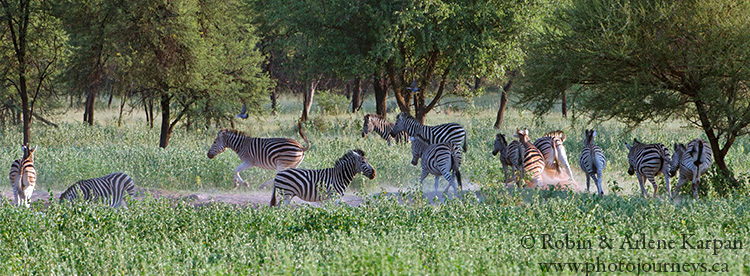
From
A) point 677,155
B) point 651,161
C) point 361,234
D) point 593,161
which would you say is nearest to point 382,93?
point 593,161

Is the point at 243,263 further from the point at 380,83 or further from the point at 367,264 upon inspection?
the point at 380,83

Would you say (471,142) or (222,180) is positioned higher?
(471,142)

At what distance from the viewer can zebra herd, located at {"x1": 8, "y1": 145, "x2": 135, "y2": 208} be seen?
12.8m

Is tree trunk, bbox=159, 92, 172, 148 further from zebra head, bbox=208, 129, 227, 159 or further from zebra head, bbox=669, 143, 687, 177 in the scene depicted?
zebra head, bbox=669, 143, 687, 177

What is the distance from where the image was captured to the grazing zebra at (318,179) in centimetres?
1284

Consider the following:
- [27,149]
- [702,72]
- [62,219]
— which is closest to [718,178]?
[702,72]

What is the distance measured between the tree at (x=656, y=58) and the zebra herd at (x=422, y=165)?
0.97m

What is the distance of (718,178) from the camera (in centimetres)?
1461

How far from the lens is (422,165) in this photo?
15.1m

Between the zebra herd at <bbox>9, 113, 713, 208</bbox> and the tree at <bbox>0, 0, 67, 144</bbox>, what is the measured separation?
9.10m

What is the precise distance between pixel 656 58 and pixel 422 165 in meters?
5.08

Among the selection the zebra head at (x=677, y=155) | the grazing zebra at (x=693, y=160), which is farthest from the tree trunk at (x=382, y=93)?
the grazing zebra at (x=693, y=160)

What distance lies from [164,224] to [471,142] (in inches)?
599

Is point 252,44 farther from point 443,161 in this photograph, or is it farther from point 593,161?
point 593,161
